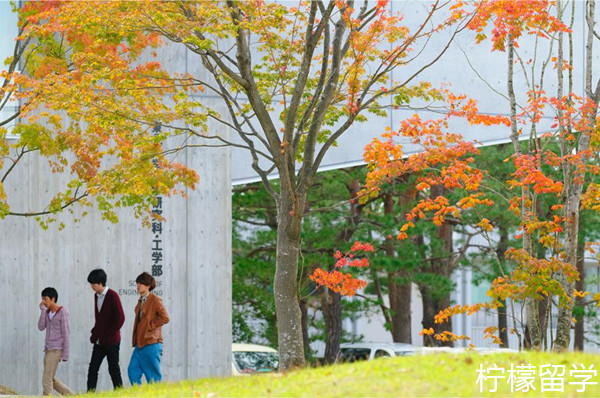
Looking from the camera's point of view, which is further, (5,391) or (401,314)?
(401,314)

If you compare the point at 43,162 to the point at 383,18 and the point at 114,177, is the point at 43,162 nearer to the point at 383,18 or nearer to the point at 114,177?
the point at 114,177

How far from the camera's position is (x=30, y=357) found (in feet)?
45.8

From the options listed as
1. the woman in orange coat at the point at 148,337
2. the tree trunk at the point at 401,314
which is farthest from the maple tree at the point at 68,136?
the tree trunk at the point at 401,314

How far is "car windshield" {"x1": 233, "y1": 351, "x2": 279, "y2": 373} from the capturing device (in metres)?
16.7

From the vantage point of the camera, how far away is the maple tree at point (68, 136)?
11.7 metres

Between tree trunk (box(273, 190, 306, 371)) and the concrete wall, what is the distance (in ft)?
12.9

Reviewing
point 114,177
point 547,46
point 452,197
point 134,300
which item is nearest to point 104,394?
point 114,177

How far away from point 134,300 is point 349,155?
4.28 metres

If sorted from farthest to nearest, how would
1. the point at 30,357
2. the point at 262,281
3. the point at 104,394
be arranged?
the point at 262,281, the point at 30,357, the point at 104,394

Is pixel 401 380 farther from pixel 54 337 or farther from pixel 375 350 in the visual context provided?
pixel 375 350

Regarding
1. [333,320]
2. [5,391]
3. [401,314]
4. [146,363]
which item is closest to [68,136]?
[5,391]

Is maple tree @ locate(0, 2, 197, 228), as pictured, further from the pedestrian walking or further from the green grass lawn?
the green grass lawn

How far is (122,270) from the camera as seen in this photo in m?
14.3

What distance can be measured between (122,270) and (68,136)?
2.29 metres
